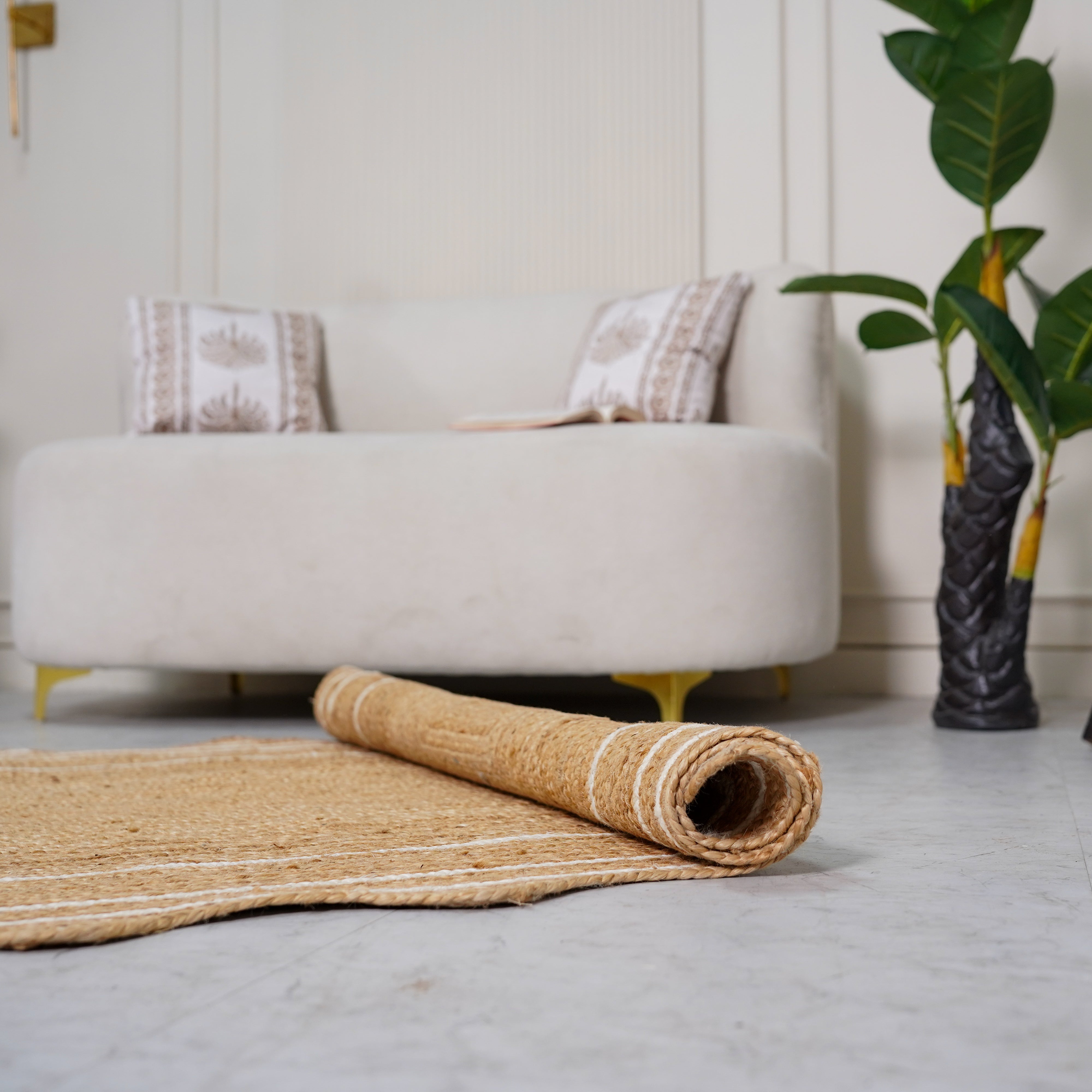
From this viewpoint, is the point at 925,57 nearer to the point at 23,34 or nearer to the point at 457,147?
the point at 457,147

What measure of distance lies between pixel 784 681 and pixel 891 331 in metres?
0.77

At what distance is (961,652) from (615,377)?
2.67ft

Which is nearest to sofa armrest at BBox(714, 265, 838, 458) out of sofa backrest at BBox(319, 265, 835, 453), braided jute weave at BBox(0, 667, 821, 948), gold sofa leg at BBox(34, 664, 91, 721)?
sofa backrest at BBox(319, 265, 835, 453)

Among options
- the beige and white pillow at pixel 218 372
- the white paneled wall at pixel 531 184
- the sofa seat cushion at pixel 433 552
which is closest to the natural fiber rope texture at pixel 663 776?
the sofa seat cushion at pixel 433 552

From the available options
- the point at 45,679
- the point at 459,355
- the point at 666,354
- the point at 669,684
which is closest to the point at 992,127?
the point at 666,354

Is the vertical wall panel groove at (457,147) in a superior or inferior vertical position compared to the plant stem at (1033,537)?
superior

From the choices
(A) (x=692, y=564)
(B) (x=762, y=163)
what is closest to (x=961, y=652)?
(A) (x=692, y=564)

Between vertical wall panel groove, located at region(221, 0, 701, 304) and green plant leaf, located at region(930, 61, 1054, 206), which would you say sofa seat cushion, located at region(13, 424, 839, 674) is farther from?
vertical wall panel groove, located at region(221, 0, 701, 304)

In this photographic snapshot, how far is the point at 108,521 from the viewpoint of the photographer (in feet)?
6.61

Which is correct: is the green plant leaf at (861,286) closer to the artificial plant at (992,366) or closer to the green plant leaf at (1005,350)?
the artificial plant at (992,366)

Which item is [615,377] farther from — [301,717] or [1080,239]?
[1080,239]

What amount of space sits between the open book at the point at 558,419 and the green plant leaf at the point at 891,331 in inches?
18.0

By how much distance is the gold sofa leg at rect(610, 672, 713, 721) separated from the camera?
1858 millimetres

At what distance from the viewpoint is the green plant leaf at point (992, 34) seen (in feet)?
6.24
